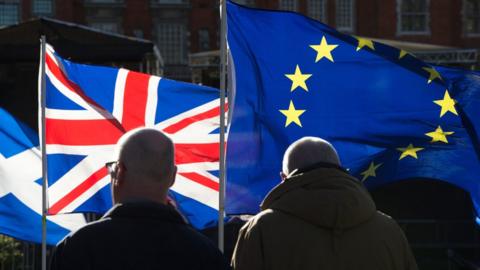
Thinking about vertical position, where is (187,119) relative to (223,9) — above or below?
below

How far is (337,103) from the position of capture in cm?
601

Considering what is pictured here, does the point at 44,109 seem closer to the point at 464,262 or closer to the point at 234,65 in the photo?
the point at 234,65

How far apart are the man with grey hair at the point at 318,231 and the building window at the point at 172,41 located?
1523 inches

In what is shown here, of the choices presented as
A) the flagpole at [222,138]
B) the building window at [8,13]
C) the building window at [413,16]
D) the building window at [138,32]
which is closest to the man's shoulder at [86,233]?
the flagpole at [222,138]

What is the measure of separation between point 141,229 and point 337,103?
3521 mm

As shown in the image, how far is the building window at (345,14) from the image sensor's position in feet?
141

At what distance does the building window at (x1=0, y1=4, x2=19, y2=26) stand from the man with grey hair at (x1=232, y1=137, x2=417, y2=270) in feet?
130

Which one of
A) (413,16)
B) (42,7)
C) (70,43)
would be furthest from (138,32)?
(70,43)

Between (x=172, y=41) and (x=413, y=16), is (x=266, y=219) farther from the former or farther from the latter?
(x=413, y=16)

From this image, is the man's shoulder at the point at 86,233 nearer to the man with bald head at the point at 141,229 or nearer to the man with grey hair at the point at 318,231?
the man with bald head at the point at 141,229

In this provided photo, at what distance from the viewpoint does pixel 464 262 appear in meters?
8.78

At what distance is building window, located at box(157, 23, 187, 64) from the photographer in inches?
1652

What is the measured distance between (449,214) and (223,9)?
189 inches

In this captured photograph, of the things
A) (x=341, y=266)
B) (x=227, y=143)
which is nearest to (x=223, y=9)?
(x=227, y=143)
